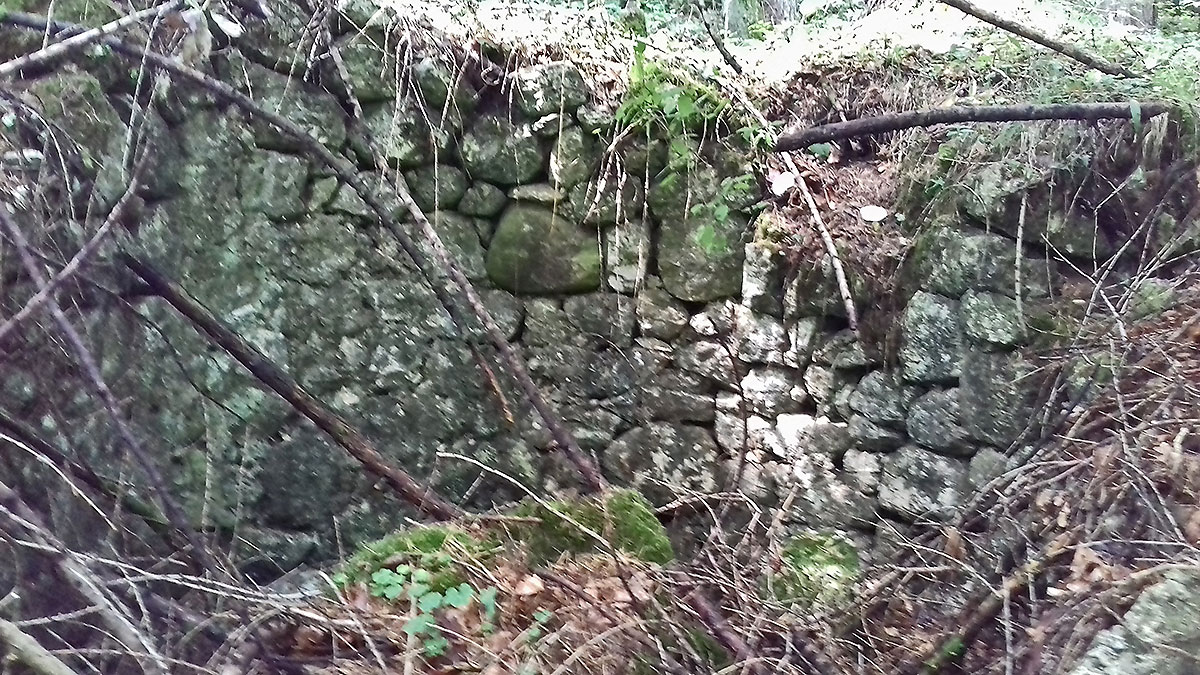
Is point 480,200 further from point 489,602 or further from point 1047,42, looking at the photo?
point 1047,42

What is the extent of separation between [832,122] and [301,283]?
205 centimetres

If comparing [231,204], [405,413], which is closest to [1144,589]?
[405,413]

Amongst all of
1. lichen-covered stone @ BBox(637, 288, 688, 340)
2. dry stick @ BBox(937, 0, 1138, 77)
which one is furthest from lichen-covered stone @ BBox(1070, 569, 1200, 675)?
lichen-covered stone @ BBox(637, 288, 688, 340)

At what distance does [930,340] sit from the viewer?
262cm

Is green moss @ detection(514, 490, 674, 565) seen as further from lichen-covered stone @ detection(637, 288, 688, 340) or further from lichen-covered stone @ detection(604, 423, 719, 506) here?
lichen-covered stone @ detection(637, 288, 688, 340)

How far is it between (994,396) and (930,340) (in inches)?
10.1

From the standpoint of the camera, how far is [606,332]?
318 centimetres

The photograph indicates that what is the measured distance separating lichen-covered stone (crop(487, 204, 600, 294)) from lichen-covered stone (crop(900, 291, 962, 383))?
3.79 feet

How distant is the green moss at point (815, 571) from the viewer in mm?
2211

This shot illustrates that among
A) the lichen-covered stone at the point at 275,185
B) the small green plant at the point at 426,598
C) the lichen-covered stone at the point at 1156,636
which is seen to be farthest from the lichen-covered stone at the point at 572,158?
the lichen-covered stone at the point at 1156,636

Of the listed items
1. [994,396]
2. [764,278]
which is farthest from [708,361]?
[994,396]

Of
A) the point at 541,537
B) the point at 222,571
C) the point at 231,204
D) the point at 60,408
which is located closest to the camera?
the point at 222,571

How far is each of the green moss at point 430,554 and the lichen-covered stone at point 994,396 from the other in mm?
1533

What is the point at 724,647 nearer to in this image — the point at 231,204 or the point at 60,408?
the point at 60,408
